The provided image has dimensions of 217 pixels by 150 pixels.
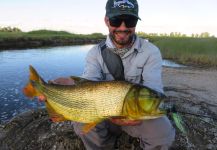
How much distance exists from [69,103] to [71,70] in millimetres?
13302

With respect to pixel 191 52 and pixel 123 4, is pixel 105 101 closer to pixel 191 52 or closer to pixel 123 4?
pixel 123 4

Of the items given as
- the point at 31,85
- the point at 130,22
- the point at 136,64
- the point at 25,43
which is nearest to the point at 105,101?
the point at 31,85

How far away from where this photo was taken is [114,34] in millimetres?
3881

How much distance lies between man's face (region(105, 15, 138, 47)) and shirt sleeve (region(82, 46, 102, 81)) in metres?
0.34

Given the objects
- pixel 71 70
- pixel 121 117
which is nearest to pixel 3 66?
pixel 71 70

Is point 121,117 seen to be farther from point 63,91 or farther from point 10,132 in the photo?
point 10,132

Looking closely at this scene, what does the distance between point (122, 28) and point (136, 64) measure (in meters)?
0.47

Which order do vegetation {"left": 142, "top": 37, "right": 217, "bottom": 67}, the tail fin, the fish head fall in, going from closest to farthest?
the fish head
the tail fin
vegetation {"left": 142, "top": 37, "right": 217, "bottom": 67}

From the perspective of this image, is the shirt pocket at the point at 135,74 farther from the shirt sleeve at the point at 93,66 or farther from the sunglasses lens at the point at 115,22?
the sunglasses lens at the point at 115,22

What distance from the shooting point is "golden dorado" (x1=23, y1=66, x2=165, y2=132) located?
3.06m

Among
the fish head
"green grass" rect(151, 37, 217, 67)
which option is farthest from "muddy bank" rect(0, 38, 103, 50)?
the fish head

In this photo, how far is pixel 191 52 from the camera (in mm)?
23328

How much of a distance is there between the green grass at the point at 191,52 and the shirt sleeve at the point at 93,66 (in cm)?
1678

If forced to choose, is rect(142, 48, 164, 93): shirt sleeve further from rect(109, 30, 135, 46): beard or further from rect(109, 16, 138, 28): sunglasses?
rect(109, 16, 138, 28): sunglasses
